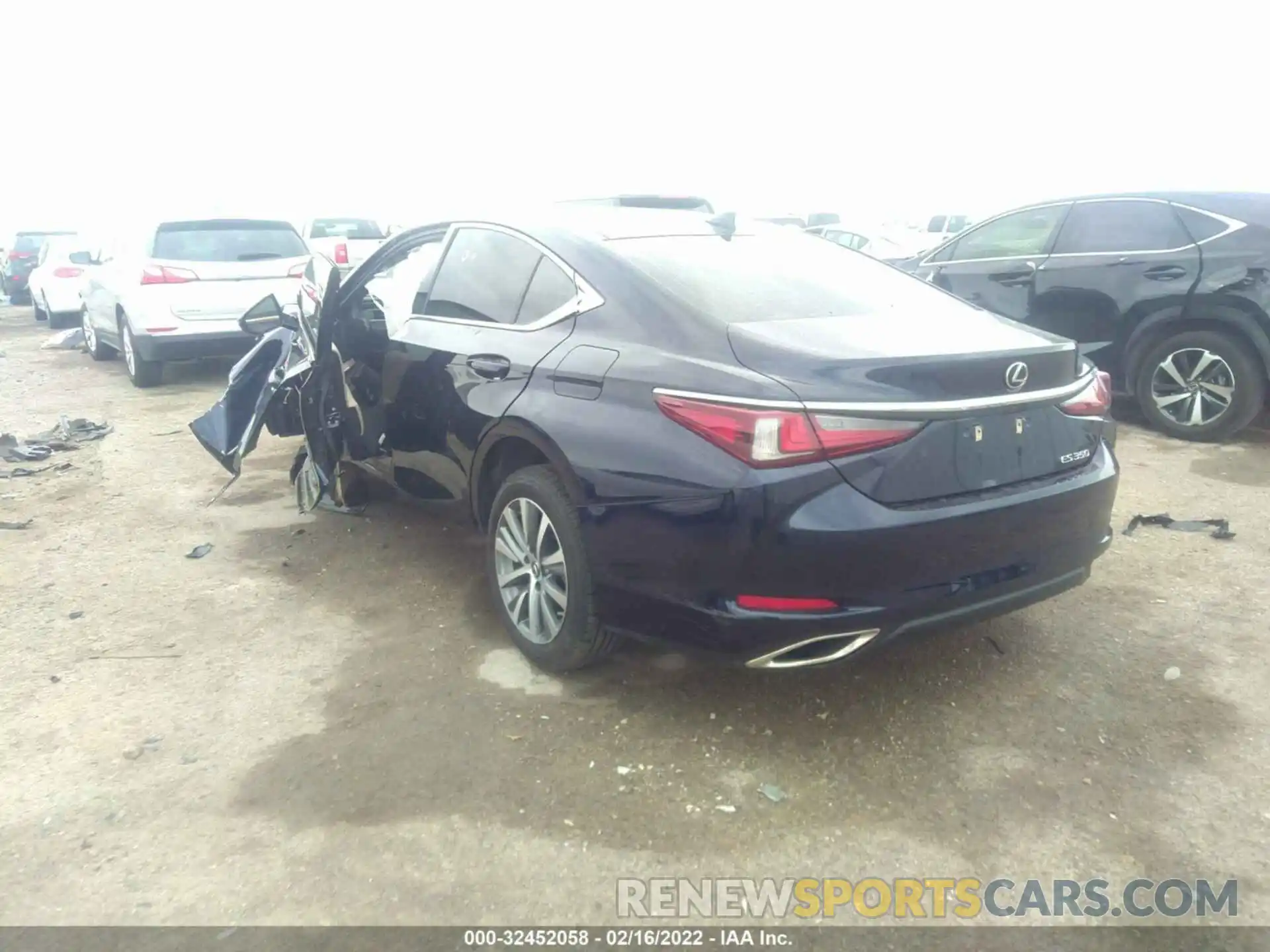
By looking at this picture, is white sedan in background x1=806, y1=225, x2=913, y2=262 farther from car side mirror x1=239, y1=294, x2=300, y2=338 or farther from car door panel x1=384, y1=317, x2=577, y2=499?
car door panel x1=384, y1=317, x2=577, y2=499

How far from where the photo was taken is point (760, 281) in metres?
3.42

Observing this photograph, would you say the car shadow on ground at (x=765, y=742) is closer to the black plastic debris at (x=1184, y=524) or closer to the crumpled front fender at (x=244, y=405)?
the black plastic debris at (x=1184, y=524)

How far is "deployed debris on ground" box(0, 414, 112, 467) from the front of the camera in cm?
675

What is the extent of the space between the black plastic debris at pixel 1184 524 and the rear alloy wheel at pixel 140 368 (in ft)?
27.2

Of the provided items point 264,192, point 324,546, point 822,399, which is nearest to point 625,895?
point 822,399

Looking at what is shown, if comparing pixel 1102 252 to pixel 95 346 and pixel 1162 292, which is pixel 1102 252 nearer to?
pixel 1162 292

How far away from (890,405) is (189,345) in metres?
7.99

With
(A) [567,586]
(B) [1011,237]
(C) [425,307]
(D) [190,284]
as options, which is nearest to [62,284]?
(D) [190,284]

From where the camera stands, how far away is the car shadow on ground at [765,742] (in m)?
2.73

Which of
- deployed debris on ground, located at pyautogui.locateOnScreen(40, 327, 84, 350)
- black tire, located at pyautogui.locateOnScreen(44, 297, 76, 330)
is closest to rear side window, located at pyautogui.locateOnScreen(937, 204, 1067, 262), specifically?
deployed debris on ground, located at pyautogui.locateOnScreen(40, 327, 84, 350)

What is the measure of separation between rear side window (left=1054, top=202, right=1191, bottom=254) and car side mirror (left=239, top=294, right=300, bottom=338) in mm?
5267

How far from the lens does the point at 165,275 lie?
8.95 metres

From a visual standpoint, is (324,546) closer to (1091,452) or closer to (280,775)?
(280,775)

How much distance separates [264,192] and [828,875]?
188 feet
